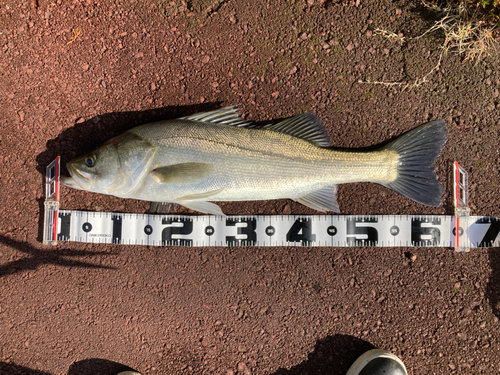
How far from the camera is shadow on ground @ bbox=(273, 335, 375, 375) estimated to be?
10.7ft

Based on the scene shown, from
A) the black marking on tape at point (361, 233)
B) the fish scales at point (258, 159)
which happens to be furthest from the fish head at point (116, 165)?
the black marking on tape at point (361, 233)

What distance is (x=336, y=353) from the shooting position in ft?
10.7

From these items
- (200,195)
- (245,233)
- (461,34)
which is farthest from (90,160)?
(461,34)

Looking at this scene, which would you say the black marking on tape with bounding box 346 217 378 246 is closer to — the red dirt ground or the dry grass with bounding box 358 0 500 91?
the red dirt ground

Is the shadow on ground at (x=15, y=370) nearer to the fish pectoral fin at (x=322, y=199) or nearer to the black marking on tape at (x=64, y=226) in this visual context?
the black marking on tape at (x=64, y=226)

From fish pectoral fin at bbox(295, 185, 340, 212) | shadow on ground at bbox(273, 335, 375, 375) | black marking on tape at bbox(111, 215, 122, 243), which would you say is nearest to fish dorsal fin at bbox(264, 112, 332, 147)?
fish pectoral fin at bbox(295, 185, 340, 212)

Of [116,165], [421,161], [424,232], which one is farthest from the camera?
[424,232]

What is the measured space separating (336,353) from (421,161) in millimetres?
2269

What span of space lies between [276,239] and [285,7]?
2517 millimetres

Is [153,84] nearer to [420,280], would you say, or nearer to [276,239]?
[276,239]

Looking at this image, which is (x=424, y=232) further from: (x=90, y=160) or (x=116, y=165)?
(x=90, y=160)

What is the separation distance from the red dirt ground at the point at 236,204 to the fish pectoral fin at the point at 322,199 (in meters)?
0.26

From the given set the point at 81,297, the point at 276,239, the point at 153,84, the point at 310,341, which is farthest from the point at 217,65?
the point at 310,341

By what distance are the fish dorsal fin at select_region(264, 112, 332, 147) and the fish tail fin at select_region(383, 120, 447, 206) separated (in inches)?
25.9
